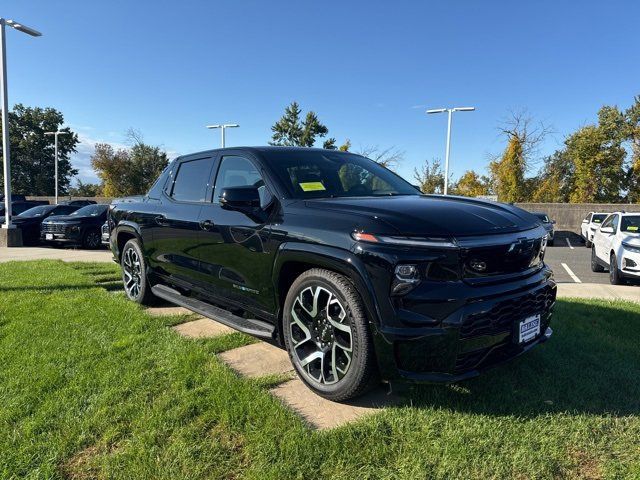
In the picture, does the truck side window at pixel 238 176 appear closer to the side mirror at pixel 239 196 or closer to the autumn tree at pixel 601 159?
the side mirror at pixel 239 196

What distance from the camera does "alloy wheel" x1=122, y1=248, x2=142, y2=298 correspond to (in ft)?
17.4

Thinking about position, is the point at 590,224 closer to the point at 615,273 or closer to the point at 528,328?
the point at 615,273

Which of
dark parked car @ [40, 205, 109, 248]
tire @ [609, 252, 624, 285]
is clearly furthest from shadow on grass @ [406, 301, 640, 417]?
dark parked car @ [40, 205, 109, 248]

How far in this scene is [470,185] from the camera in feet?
119

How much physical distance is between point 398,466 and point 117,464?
4.67 feet

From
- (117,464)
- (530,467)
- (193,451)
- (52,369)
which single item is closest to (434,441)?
(530,467)

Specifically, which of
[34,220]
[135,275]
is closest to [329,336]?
[135,275]

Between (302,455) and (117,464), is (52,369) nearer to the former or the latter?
(117,464)

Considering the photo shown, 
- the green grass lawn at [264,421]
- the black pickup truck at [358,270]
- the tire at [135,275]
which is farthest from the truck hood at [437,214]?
the tire at [135,275]

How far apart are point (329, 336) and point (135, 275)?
3.44 m

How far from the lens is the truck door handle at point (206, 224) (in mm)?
3789

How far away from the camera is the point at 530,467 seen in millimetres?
2244

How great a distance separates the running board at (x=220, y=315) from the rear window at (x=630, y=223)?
8.21 meters

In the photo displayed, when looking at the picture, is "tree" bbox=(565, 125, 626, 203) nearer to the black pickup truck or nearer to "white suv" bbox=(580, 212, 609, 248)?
"white suv" bbox=(580, 212, 609, 248)
